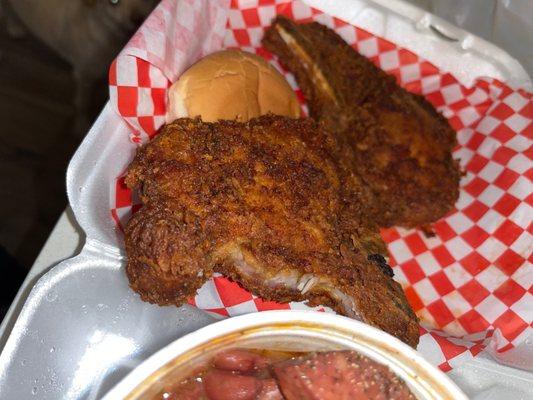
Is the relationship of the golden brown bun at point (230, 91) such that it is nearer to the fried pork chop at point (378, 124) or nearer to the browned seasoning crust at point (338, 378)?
the fried pork chop at point (378, 124)

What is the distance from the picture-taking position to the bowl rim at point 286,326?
3.62 feet

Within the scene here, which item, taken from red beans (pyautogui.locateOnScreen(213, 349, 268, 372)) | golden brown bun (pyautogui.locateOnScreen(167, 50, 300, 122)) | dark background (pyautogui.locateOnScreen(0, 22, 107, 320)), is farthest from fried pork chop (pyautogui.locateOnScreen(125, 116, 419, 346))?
dark background (pyautogui.locateOnScreen(0, 22, 107, 320))

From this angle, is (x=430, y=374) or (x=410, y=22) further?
(x=410, y=22)

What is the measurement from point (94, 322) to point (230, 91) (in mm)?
788

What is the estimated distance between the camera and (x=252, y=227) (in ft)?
4.89

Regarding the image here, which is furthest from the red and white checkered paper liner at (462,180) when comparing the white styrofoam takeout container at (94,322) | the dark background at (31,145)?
the dark background at (31,145)

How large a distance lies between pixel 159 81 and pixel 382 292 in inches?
35.6

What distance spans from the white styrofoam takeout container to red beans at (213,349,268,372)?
23.0 inches

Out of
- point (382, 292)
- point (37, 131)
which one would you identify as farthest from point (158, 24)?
point (382, 292)

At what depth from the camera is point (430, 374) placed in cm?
116

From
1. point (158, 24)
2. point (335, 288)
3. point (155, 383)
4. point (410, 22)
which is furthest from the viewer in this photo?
point (410, 22)

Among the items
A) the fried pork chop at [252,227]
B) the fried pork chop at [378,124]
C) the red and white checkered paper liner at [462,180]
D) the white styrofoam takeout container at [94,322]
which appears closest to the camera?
the fried pork chop at [252,227]

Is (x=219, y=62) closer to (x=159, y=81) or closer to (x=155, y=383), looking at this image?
(x=159, y=81)

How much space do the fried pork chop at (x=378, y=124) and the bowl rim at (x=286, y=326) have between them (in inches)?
30.1
